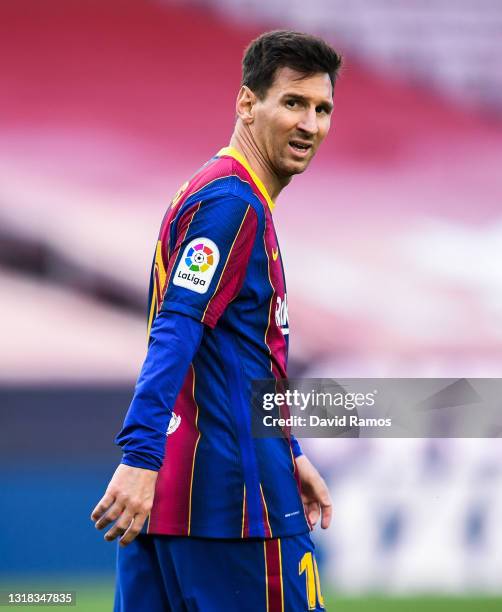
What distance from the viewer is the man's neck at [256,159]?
214cm

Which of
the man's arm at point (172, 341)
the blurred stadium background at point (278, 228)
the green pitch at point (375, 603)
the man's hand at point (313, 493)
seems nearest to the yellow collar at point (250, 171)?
the man's arm at point (172, 341)

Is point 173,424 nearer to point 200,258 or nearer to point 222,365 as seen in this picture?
point 222,365

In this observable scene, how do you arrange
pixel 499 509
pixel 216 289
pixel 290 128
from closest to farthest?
pixel 216 289
pixel 290 128
pixel 499 509

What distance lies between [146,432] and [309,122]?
0.71 meters

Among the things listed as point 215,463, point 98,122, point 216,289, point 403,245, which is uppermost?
point 98,122

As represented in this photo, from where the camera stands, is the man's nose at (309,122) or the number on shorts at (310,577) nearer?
the number on shorts at (310,577)

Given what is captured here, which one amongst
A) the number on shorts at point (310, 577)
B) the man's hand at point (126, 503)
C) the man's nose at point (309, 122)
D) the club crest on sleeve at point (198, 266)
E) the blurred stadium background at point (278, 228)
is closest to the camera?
the man's hand at point (126, 503)

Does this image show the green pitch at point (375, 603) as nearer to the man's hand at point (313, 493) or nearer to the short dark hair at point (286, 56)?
the man's hand at point (313, 493)

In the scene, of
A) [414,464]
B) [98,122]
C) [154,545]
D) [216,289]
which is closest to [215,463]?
[154,545]

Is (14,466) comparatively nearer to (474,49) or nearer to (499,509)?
(499,509)

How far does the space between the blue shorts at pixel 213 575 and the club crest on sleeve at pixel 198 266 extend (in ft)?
1.44

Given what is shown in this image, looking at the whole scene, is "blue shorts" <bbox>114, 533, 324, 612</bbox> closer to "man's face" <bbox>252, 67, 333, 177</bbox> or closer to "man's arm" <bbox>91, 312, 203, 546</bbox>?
"man's arm" <bbox>91, 312, 203, 546</bbox>

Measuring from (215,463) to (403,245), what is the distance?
3.04 meters

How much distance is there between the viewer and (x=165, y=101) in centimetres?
496
